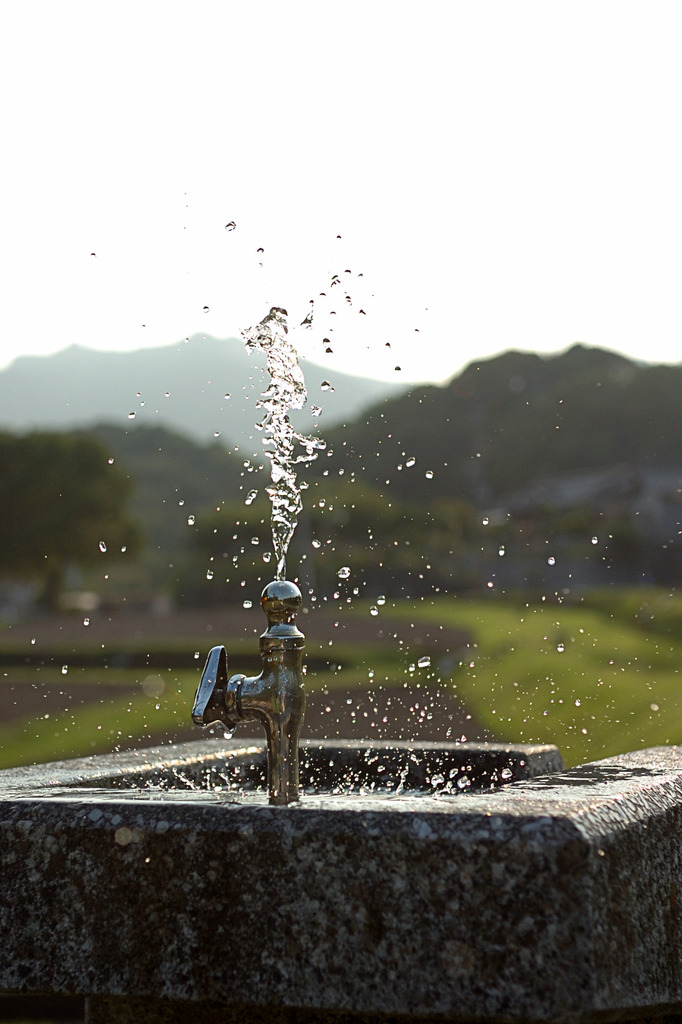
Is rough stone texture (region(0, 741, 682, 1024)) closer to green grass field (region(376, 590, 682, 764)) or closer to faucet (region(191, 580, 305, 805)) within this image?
faucet (region(191, 580, 305, 805))

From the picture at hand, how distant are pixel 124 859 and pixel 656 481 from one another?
5889 cm

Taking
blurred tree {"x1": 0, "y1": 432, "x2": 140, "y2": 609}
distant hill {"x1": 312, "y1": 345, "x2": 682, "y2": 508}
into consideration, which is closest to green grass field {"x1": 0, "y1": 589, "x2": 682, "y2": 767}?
blurred tree {"x1": 0, "y1": 432, "x2": 140, "y2": 609}

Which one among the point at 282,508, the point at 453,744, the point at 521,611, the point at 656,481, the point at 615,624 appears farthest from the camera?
the point at 656,481

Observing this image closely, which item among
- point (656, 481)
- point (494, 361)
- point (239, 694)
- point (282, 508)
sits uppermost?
point (494, 361)

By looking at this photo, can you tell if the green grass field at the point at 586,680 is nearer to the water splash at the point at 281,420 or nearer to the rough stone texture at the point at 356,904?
the water splash at the point at 281,420

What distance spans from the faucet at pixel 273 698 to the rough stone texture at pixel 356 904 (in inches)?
7.3

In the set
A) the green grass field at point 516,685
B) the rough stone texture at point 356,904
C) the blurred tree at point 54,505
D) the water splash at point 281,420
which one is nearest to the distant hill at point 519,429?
the blurred tree at point 54,505

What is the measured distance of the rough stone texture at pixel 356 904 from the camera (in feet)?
5.16

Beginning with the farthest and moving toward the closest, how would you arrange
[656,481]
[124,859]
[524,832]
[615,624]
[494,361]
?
1. [494,361]
2. [656,481]
3. [615,624]
4. [124,859]
5. [524,832]

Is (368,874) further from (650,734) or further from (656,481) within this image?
(656,481)

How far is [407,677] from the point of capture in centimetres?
1877

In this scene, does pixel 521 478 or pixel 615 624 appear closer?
pixel 615 624

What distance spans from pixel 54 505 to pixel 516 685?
113ft

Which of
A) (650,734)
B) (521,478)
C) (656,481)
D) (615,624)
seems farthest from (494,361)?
(650,734)
